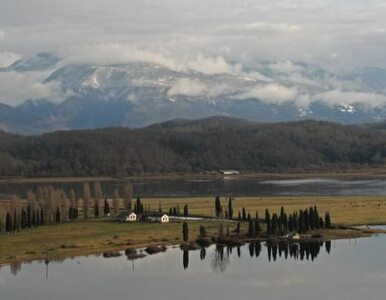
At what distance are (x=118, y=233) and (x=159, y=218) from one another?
17023 mm

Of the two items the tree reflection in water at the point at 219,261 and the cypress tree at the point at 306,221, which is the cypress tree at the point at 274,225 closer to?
the cypress tree at the point at 306,221

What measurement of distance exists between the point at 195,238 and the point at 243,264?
17.3 meters

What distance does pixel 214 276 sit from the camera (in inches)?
3479

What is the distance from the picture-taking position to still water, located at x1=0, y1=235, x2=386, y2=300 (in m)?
79.9

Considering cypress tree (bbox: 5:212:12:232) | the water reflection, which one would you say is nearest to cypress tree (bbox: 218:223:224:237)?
the water reflection

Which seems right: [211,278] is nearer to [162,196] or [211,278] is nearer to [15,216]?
[15,216]

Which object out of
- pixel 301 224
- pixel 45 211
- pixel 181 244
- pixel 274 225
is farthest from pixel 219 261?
pixel 45 211

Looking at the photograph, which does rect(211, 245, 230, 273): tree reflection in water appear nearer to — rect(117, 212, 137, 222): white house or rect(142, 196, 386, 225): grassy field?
rect(117, 212, 137, 222): white house

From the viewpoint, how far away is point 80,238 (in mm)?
110000

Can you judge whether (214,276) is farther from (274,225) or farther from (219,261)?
(274,225)

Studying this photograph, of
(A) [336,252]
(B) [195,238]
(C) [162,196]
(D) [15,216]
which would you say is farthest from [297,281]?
(C) [162,196]

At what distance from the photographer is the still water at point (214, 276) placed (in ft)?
262

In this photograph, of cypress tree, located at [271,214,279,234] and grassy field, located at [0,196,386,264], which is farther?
cypress tree, located at [271,214,279,234]

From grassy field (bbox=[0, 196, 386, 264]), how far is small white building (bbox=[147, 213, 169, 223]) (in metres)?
2.52
